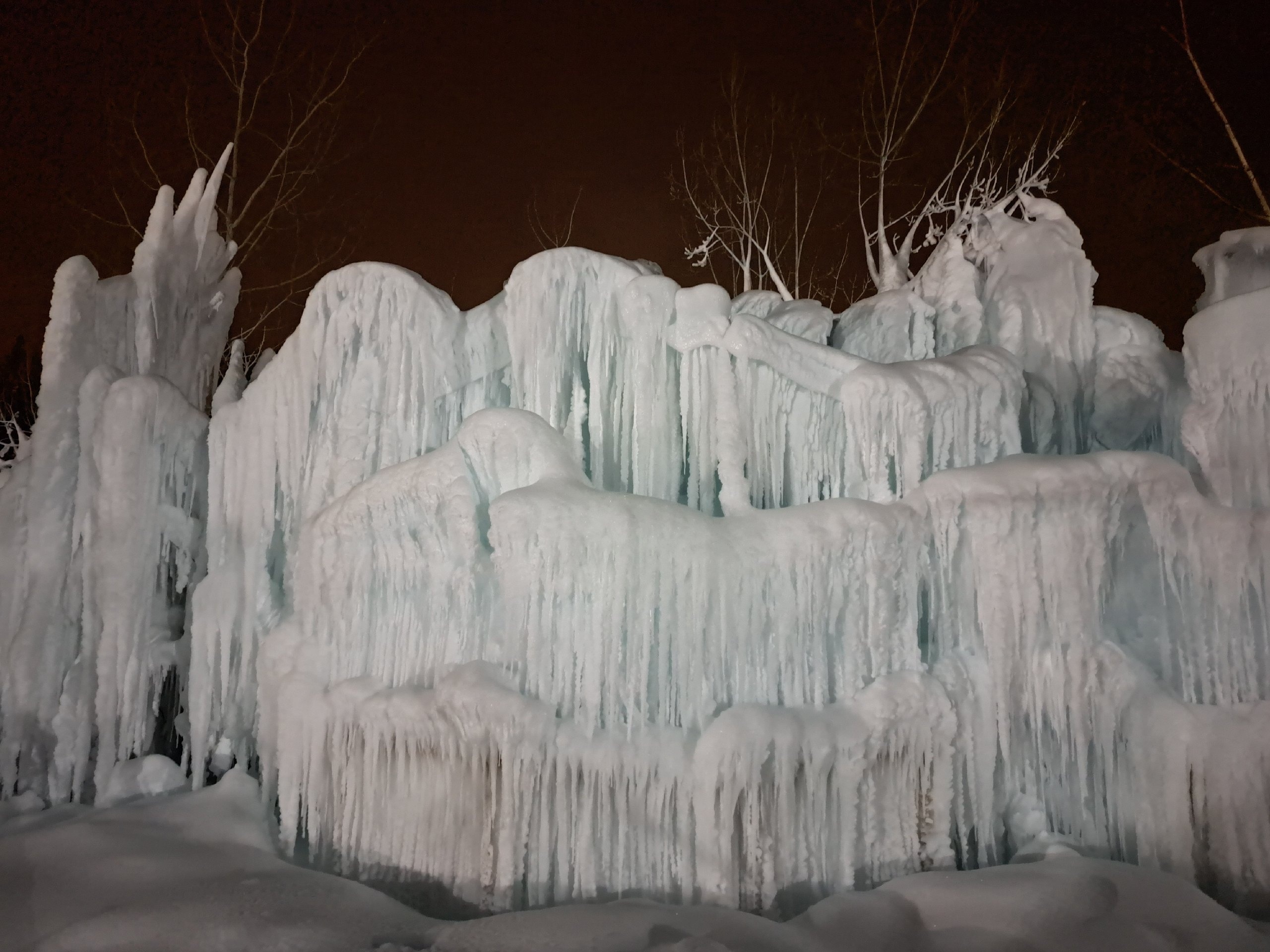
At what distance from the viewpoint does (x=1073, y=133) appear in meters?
13.8

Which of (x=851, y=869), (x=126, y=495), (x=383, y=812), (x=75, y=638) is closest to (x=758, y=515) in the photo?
(x=851, y=869)

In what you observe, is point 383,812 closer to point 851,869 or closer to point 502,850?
point 502,850

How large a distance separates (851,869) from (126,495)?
7.09 m

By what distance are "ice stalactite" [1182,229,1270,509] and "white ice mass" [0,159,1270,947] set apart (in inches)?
1.1

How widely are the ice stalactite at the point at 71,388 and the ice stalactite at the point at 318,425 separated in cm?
132

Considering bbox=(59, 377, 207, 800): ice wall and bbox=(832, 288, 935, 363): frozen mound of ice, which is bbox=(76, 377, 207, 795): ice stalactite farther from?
bbox=(832, 288, 935, 363): frozen mound of ice

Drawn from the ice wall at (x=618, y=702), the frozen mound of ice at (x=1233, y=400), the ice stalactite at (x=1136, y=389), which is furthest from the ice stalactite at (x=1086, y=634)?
the ice stalactite at (x=1136, y=389)

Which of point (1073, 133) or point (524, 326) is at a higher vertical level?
point (1073, 133)

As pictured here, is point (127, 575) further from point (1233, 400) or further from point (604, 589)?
point (1233, 400)

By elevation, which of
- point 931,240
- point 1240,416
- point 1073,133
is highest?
point 1073,133

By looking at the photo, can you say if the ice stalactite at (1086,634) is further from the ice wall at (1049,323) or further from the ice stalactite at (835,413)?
the ice wall at (1049,323)

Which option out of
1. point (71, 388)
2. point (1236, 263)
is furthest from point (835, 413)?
point (71, 388)

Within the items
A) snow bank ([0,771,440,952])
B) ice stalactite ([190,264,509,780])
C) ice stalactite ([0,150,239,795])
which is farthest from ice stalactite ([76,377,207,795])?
snow bank ([0,771,440,952])

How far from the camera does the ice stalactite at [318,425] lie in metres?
8.63
